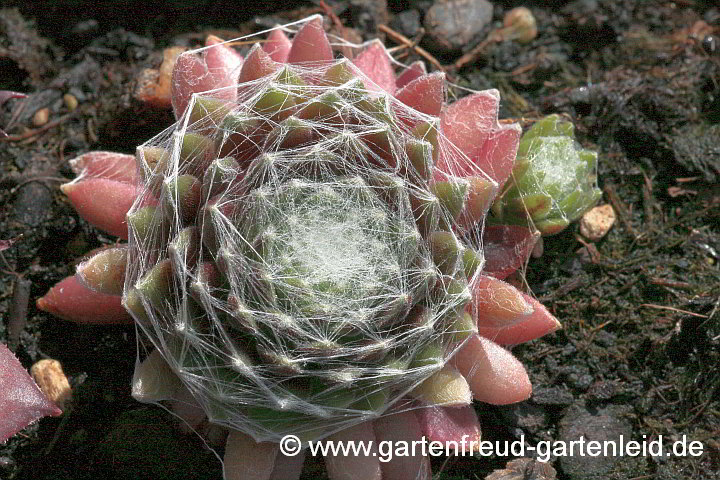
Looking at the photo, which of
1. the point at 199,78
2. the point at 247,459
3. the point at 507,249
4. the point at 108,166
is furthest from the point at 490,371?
the point at 108,166

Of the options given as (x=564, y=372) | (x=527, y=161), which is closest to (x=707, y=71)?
(x=527, y=161)

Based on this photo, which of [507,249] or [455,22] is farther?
[455,22]

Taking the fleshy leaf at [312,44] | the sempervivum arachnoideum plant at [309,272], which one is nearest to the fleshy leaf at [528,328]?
the sempervivum arachnoideum plant at [309,272]

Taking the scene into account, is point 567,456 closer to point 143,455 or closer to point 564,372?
point 564,372

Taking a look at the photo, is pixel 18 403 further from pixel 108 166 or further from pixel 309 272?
pixel 309 272

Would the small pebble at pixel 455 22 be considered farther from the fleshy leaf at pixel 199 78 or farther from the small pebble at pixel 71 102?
the small pebble at pixel 71 102

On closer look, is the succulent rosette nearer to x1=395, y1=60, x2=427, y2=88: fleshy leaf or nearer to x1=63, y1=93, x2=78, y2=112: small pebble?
x1=395, y1=60, x2=427, y2=88: fleshy leaf

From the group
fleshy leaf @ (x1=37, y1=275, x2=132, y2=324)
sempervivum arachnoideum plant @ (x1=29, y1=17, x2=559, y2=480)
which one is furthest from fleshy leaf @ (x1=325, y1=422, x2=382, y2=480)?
fleshy leaf @ (x1=37, y1=275, x2=132, y2=324)
